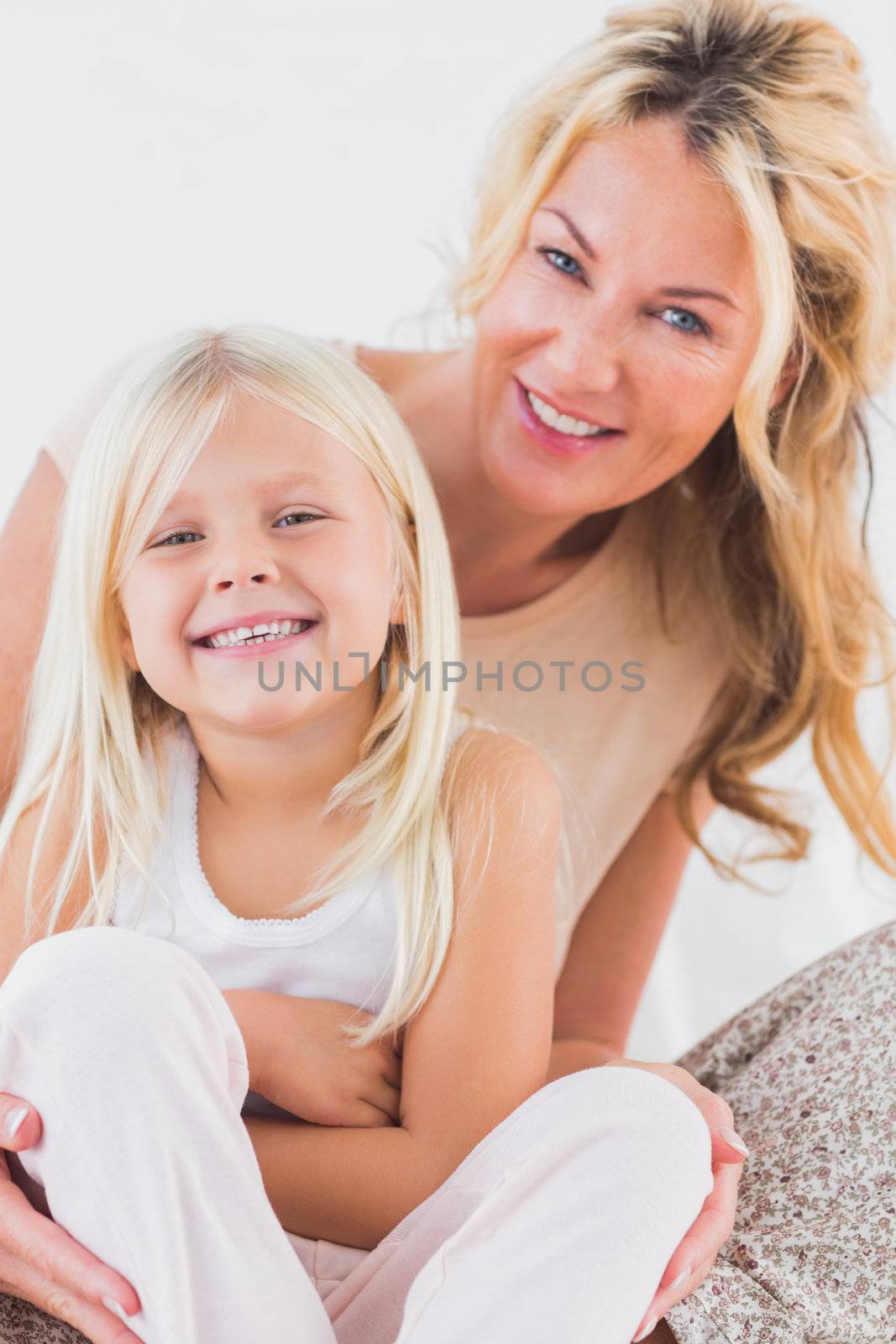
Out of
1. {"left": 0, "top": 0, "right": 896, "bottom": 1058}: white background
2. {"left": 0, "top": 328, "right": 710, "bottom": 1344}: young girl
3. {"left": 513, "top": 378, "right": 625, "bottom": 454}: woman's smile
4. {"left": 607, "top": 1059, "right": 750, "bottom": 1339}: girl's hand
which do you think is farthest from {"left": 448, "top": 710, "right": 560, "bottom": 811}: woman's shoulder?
{"left": 0, "top": 0, "right": 896, "bottom": 1058}: white background

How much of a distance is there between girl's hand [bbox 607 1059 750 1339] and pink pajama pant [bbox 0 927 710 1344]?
43 millimetres

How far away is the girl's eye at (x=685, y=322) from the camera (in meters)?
1.49

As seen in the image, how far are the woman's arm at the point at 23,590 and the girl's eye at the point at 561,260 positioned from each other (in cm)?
52

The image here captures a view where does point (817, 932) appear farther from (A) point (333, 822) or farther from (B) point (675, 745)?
(A) point (333, 822)

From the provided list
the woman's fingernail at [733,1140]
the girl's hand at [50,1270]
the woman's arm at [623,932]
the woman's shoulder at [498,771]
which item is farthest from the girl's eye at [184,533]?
the woman's arm at [623,932]

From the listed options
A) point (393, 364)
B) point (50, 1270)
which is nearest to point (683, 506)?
point (393, 364)

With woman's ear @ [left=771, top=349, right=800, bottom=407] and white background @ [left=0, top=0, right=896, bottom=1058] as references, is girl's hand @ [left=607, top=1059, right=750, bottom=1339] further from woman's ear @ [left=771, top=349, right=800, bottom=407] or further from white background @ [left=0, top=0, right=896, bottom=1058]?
white background @ [left=0, top=0, right=896, bottom=1058]

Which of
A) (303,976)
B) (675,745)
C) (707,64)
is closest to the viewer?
(303,976)

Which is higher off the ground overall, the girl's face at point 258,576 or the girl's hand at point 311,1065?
the girl's face at point 258,576

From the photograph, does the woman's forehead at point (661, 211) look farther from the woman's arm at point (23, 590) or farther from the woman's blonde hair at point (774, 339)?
the woman's arm at point (23, 590)

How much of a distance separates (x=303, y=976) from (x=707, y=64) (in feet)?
3.08

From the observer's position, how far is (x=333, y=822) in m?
1.36

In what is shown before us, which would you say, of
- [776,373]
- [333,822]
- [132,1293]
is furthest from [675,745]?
[132,1293]

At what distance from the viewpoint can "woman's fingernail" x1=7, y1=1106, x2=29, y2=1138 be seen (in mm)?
1007
